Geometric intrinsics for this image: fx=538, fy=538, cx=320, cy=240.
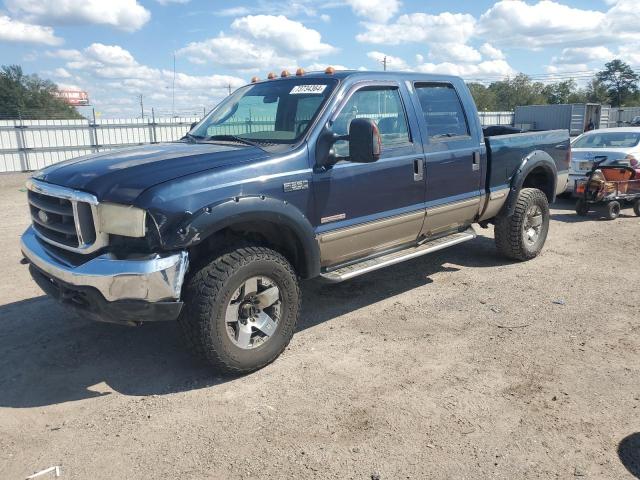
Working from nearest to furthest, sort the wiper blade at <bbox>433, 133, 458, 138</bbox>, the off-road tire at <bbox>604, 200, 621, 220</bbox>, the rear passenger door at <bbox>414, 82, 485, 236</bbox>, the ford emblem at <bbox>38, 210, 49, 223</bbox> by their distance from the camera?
the ford emblem at <bbox>38, 210, 49, 223</bbox>, the rear passenger door at <bbox>414, 82, 485, 236</bbox>, the wiper blade at <bbox>433, 133, 458, 138</bbox>, the off-road tire at <bbox>604, 200, 621, 220</bbox>

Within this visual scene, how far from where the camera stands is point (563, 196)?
Result: 11438 mm

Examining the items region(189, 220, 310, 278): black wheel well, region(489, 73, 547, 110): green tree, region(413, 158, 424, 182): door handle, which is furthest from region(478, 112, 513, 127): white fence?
region(489, 73, 547, 110): green tree

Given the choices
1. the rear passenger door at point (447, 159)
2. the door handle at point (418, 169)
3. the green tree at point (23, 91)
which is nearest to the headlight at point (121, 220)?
the door handle at point (418, 169)

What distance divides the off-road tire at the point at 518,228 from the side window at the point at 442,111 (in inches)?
51.7

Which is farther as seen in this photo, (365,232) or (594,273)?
(594,273)

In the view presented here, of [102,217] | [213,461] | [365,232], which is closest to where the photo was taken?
[213,461]

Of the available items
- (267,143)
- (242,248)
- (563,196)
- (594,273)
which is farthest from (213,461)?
(563,196)

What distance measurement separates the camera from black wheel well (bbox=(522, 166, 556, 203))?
685cm

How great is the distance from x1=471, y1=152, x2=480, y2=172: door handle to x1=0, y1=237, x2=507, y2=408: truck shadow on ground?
1.43 metres

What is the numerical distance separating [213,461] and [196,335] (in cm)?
87

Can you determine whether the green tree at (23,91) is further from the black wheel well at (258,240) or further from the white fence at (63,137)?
the black wheel well at (258,240)

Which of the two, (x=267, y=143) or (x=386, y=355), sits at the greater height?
(x=267, y=143)

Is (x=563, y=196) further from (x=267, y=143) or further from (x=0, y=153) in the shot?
(x=0, y=153)

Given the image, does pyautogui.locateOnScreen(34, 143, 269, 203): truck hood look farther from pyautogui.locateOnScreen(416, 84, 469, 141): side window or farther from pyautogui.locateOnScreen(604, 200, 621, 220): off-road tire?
pyautogui.locateOnScreen(604, 200, 621, 220): off-road tire
